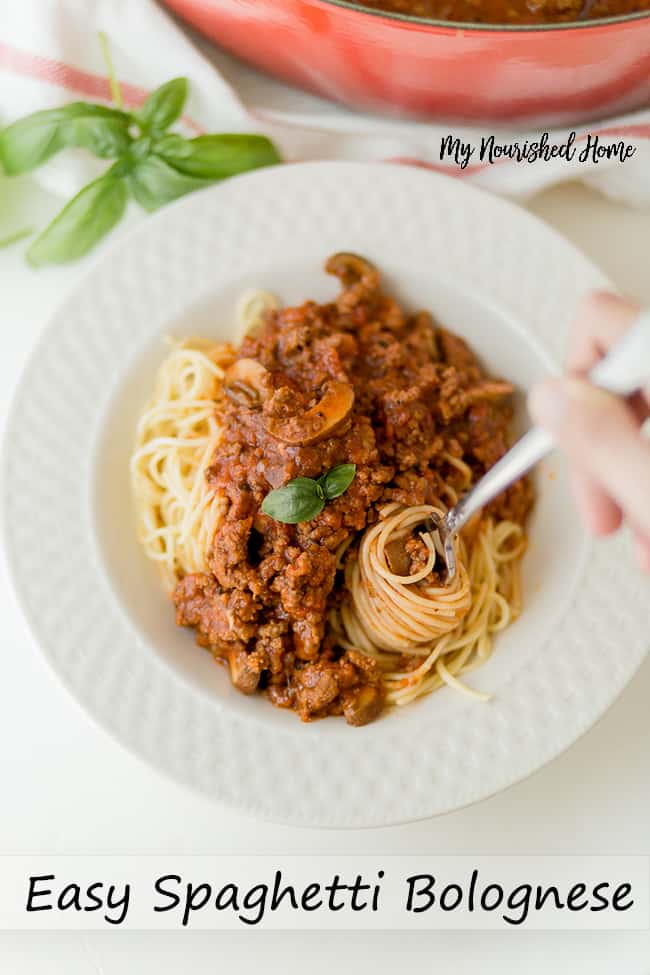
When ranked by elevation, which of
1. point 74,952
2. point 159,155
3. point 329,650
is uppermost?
point 159,155

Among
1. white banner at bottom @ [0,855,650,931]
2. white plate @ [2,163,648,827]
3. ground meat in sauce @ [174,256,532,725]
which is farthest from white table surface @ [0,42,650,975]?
ground meat in sauce @ [174,256,532,725]

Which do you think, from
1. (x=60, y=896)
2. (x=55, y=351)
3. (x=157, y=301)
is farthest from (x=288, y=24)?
(x=60, y=896)

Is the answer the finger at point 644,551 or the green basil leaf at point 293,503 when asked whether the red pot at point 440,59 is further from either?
the finger at point 644,551

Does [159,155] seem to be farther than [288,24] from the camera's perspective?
Yes

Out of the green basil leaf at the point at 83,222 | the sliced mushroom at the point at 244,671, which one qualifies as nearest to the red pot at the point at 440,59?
the green basil leaf at the point at 83,222

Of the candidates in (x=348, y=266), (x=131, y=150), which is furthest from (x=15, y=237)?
(x=348, y=266)

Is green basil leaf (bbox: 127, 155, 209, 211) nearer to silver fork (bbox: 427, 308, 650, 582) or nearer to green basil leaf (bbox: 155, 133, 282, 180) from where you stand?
green basil leaf (bbox: 155, 133, 282, 180)

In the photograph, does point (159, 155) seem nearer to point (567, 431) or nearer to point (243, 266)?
point (243, 266)

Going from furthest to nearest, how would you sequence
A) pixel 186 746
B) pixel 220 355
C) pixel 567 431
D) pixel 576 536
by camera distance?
pixel 220 355
pixel 576 536
pixel 186 746
pixel 567 431
